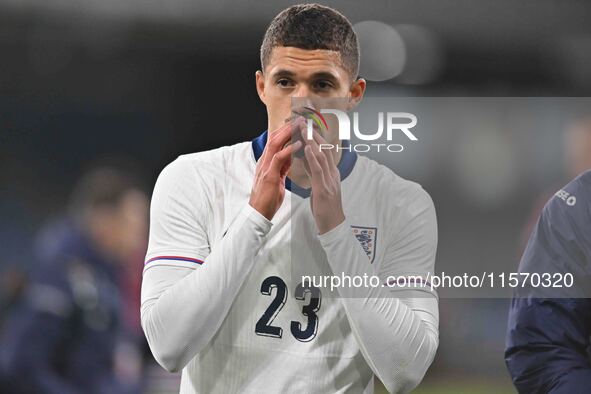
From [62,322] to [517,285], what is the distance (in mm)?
1857

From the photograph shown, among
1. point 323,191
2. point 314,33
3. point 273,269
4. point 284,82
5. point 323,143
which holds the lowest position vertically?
point 273,269

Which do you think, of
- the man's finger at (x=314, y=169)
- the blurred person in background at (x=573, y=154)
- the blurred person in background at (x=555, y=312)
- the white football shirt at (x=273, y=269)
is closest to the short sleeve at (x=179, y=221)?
the white football shirt at (x=273, y=269)

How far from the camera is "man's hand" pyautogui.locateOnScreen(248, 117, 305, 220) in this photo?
5.70 ft

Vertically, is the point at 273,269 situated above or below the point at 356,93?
below

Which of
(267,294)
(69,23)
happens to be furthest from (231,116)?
(267,294)

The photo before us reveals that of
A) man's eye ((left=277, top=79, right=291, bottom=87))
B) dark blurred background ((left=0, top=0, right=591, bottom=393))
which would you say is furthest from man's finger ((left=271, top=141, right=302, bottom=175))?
dark blurred background ((left=0, top=0, right=591, bottom=393))

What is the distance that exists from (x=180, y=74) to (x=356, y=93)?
95.5 inches

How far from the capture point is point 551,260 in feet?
5.98

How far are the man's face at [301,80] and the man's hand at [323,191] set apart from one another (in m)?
0.09

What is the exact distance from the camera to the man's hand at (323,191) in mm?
1750

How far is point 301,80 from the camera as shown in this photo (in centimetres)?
184

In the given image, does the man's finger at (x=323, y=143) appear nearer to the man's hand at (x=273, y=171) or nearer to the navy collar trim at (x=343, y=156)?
the man's hand at (x=273, y=171)

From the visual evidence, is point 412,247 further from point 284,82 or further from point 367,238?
point 284,82

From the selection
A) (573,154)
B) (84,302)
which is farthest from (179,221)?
(84,302)
